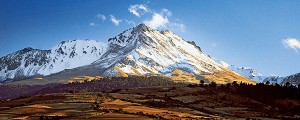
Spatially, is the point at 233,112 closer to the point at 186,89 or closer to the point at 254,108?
the point at 254,108

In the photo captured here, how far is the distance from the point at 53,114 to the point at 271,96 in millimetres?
87558

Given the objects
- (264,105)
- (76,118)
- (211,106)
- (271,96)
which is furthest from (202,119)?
(271,96)

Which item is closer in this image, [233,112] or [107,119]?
[107,119]

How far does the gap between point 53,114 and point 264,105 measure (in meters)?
73.4

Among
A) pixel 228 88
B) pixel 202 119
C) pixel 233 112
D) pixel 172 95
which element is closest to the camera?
pixel 202 119

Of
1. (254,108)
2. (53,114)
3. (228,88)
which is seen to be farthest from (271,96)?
(53,114)

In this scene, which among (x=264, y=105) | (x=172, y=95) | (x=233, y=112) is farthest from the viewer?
(x=172, y=95)

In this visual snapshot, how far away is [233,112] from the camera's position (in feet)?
350

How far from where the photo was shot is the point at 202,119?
73875 millimetres

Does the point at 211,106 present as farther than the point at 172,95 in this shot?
No

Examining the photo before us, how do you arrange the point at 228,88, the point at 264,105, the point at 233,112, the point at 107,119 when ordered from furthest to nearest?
the point at 228,88 < the point at 264,105 < the point at 233,112 < the point at 107,119

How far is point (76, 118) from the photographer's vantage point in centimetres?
6738

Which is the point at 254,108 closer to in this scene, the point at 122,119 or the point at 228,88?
the point at 228,88

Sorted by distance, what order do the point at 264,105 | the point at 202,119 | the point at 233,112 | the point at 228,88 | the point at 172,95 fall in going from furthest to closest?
the point at 228,88, the point at 172,95, the point at 264,105, the point at 233,112, the point at 202,119
